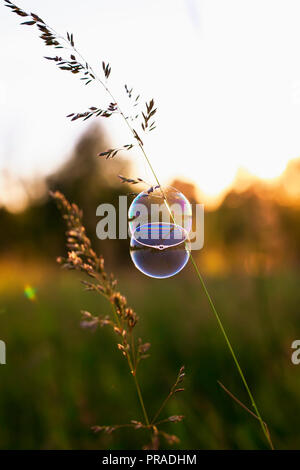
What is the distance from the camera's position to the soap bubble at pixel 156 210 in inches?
58.5

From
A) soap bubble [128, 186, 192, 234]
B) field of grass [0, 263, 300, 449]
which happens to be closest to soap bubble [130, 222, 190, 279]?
soap bubble [128, 186, 192, 234]

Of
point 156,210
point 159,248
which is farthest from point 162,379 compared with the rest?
point 156,210

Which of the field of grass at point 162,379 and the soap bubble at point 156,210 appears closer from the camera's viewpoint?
the soap bubble at point 156,210

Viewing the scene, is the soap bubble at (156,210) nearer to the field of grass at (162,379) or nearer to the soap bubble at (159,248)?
the soap bubble at (159,248)

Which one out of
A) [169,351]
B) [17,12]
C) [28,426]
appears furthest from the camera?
[169,351]

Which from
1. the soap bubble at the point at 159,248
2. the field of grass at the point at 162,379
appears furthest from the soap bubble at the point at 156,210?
the field of grass at the point at 162,379

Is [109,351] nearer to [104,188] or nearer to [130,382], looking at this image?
[130,382]

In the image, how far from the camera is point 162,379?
10.0 feet

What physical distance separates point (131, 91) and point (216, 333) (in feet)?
10.1

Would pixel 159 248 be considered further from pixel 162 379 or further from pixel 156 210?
pixel 162 379

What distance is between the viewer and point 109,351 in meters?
3.72

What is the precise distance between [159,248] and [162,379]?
5.94ft

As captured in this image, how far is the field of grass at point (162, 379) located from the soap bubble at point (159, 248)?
531 mm
